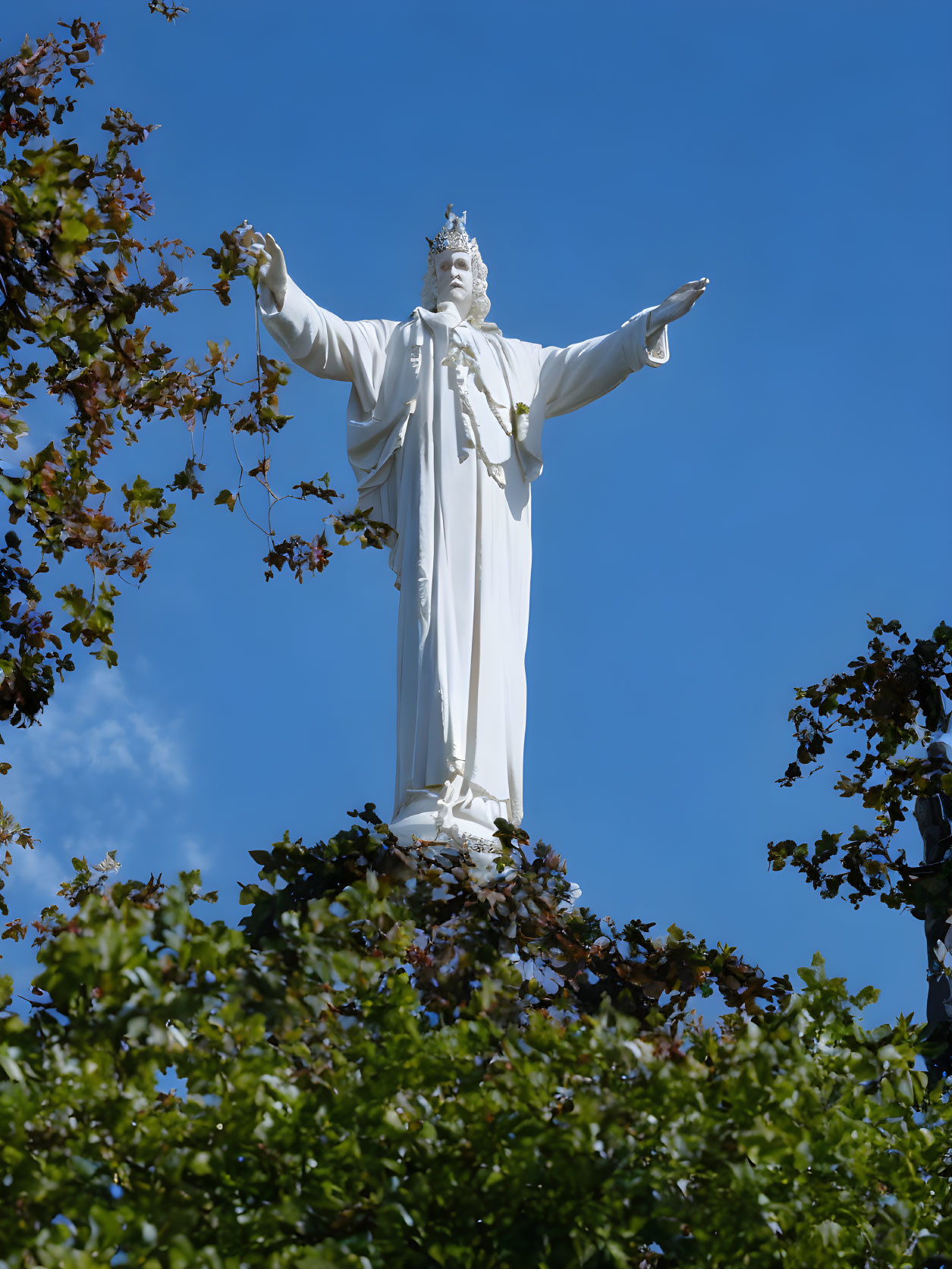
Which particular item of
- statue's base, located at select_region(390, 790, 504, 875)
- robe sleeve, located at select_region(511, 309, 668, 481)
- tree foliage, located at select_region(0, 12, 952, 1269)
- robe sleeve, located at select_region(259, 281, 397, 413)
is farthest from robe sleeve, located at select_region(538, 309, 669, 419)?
tree foliage, located at select_region(0, 12, 952, 1269)

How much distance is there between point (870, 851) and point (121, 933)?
320 cm

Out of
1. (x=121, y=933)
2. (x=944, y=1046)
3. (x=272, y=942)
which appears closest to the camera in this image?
(x=121, y=933)

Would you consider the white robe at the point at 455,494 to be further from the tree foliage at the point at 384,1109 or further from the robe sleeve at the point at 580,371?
the tree foliage at the point at 384,1109

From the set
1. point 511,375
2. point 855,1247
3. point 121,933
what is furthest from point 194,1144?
point 511,375

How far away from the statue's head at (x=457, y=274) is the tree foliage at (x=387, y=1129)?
168 inches

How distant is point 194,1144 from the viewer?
9.68 ft

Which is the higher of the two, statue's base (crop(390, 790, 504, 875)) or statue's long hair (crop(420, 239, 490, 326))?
statue's long hair (crop(420, 239, 490, 326))

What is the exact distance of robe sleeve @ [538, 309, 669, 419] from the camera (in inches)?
266

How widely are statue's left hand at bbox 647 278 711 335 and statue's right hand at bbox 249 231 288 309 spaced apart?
163cm

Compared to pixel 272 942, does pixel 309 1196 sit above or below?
below

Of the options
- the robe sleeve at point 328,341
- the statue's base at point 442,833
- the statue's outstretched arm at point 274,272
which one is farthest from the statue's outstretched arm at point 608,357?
the statue's base at point 442,833

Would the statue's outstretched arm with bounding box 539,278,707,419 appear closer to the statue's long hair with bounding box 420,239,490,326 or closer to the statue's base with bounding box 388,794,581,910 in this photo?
the statue's long hair with bounding box 420,239,490,326

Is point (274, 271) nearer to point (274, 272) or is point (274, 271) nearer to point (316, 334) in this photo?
point (274, 272)

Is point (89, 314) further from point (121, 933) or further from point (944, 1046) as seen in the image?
point (944, 1046)
